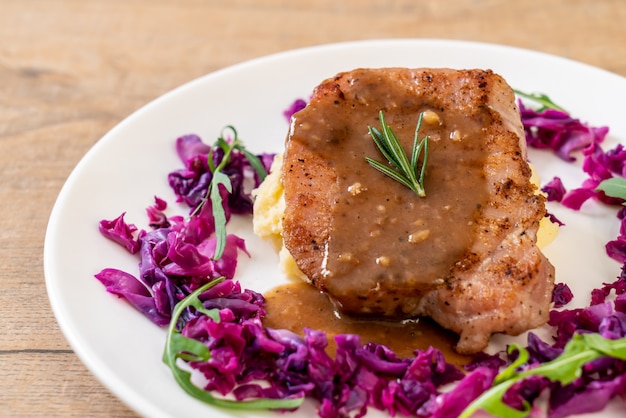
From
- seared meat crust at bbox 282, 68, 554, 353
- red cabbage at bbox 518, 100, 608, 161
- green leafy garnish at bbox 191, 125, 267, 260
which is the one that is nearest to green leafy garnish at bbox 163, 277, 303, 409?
green leafy garnish at bbox 191, 125, 267, 260

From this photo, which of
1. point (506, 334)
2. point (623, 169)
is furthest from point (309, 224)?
point (623, 169)

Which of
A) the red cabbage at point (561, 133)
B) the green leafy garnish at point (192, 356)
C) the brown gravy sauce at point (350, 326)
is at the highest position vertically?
the red cabbage at point (561, 133)

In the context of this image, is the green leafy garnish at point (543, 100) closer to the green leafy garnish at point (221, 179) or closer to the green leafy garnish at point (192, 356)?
the green leafy garnish at point (221, 179)

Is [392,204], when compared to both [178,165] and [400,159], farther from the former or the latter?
[178,165]

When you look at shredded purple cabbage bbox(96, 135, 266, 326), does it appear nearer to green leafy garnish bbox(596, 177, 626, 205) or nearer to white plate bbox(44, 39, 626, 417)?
white plate bbox(44, 39, 626, 417)

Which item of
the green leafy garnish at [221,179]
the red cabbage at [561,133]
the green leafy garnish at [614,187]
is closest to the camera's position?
the green leafy garnish at [221,179]

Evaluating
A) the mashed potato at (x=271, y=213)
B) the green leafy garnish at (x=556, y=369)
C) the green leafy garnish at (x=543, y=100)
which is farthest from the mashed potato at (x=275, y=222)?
the green leafy garnish at (x=556, y=369)

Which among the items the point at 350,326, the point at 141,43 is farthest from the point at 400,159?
the point at 141,43
